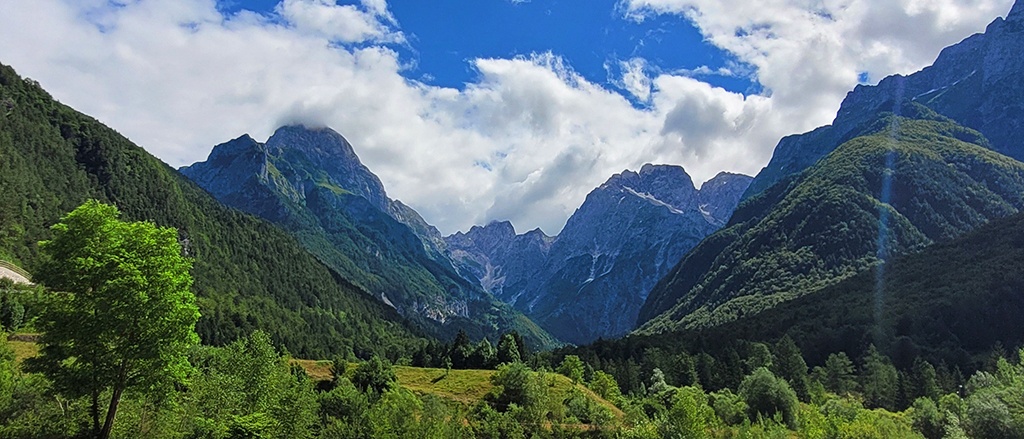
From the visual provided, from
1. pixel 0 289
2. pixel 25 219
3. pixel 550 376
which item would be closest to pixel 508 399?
pixel 550 376

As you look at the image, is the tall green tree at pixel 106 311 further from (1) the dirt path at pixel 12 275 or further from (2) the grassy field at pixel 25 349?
(1) the dirt path at pixel 12 275

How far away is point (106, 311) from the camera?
26922 mm

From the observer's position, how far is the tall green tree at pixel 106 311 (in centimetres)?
2702

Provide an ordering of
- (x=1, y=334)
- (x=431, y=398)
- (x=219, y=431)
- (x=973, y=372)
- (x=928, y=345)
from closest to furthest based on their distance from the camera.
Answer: (x=219, y=431)
(x=1, y=334)
(x=431, y=398)
(x=973, y=372)
(x=928, y=345)

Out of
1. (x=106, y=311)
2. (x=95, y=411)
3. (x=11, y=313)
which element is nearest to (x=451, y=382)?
(x=11, y=313)

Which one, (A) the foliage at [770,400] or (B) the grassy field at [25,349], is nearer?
(B) the grassy field at [25,349]

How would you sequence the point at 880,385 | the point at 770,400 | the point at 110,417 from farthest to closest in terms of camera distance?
the point at 880,385, the point at 770,400, the point at 110,417

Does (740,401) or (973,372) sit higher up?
(973,372)

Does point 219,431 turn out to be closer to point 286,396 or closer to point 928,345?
point 286,396

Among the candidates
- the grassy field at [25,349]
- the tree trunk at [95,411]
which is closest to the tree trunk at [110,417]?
the tree trunk at [95,411]

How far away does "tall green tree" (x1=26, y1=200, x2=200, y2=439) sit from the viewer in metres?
27.0

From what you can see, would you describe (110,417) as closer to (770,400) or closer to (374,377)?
(374,377)

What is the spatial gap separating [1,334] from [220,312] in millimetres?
168497

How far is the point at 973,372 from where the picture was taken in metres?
149
